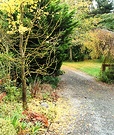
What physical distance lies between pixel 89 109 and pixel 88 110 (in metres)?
0.17

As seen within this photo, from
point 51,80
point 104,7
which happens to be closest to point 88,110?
point 51,80

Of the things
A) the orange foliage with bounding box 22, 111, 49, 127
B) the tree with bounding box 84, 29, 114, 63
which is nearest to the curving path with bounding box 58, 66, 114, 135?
the orange foliage with bounding box 22, 111, 49, 127

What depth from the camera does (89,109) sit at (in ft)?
30.0

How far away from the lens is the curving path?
694 cm

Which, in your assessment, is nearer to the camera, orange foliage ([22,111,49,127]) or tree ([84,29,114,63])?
orange foliage ([22,111,49,127])

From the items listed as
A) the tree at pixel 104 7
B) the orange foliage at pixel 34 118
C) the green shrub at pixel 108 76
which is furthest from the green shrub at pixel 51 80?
the tree at pixel 104 7

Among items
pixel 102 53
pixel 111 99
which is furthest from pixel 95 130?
pixel 102 53

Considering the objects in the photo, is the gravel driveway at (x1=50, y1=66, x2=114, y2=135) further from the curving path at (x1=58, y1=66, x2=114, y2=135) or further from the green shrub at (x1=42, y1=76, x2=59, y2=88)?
the green shrub at (x1=42, y1=76, x2=59, y2=88)

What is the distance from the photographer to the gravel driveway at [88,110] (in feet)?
22.6

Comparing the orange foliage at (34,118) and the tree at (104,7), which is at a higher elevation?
the tree at (104,7)

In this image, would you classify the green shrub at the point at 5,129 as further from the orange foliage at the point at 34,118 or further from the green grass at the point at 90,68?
the green grass at the point at 90,68

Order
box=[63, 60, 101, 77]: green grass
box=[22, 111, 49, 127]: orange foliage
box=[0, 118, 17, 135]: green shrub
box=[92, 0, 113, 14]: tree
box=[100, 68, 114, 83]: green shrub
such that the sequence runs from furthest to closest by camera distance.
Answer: box=[92, 0, 113, 14]: tree
box=[63, 60, 101, 77]: green grass
box=[100, 68, 114, 83]: green shrub
box=[22, 111, 49, 127]: orange foliage
box=[0, 118, 17, 135]: green shrub

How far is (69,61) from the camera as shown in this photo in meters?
30.1

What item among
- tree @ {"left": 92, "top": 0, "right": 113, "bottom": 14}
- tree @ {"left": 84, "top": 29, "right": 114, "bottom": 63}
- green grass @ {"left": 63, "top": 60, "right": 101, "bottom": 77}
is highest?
tree @ {"left": 92, "top": 0, "right": 113, "bottom": 14}
